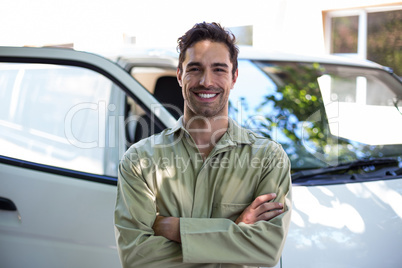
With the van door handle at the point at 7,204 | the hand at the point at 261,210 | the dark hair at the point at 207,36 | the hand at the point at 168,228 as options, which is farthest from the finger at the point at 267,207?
the van door handle at the point at 7,204

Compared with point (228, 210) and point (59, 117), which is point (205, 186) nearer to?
point (228, 210)

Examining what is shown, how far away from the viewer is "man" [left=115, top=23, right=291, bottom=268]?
2.00 metres

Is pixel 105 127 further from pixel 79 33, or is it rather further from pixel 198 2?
pixel 79 33

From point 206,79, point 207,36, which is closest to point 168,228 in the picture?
point 206,79

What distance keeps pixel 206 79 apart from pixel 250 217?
624mm

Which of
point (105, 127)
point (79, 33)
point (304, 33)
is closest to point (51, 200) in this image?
point (105, 127)

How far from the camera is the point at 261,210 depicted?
206 cm

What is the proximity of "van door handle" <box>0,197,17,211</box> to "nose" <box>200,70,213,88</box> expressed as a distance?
4.73 feet

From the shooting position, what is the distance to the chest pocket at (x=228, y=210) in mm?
2125

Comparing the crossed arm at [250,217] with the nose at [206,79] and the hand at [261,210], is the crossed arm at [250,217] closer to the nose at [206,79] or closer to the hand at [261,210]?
the hand at [261,210]

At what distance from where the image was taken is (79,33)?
1109cm

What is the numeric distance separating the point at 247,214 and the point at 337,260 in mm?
594

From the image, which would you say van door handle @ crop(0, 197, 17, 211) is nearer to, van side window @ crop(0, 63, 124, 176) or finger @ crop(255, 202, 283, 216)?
van side window @ crop(0, 63, 124, 176)

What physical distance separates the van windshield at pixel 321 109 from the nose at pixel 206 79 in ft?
2.72
